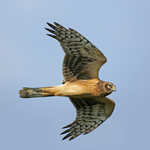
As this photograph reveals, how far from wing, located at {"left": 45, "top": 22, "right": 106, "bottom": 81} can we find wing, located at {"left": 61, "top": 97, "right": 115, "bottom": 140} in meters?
0.99

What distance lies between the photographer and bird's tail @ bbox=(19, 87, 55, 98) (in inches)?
702

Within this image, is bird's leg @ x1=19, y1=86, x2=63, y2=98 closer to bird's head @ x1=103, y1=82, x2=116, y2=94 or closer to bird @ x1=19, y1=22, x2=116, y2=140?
bird @ x1=19, y1=22, x2=116, y2=140

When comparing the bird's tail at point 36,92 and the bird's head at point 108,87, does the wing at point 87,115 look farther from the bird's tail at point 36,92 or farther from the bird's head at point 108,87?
the bird's tail at point 36,92

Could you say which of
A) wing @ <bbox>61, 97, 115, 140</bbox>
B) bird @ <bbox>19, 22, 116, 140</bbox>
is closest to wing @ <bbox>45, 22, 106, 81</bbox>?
bird @ <bbox>19, 22, 116, 140</bbox>

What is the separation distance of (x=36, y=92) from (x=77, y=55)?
1.47 meters

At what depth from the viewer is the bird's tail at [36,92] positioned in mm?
17828

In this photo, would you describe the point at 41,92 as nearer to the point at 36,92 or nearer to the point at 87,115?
the point at 36,92

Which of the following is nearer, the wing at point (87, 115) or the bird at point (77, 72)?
the bird at point (77, 72)

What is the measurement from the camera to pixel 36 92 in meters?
17.9

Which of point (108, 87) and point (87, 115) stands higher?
point (108, 87)

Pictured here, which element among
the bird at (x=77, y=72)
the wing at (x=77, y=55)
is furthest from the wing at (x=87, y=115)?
the wing at (x=77, y=55)

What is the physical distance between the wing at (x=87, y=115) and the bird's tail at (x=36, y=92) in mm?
1231

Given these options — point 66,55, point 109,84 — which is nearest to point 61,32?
point 66,55

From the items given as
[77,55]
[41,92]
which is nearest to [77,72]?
[77,55]
